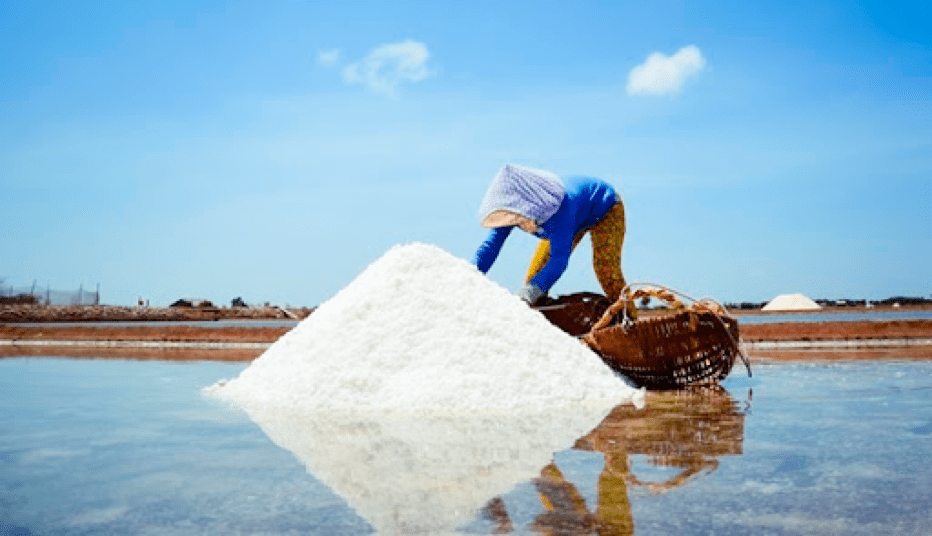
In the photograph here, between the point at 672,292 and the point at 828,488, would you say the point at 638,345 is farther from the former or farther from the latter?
the point at 828,488

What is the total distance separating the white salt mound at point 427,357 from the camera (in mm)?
3627

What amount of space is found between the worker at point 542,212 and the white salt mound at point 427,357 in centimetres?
52

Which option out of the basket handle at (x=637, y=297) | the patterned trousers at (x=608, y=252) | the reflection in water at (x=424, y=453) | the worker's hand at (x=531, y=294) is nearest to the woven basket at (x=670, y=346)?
the basket handle at (x=637, y=297)

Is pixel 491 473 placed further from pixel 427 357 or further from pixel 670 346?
A: pixel 670 346

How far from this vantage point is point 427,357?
12.5ft

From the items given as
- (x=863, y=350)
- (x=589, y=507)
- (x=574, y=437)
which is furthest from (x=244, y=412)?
(x=863, y=350)

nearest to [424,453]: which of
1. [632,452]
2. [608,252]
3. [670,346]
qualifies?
[632,452]

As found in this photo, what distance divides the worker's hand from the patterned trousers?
53 centimetres

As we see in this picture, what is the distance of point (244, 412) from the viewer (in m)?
3.58

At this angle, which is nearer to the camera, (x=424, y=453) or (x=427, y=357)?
(x=424, y=453)

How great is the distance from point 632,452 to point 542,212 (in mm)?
2655

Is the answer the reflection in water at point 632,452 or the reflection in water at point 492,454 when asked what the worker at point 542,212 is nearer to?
the reflection in water at point 632,452

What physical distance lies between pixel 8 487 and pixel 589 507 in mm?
1534

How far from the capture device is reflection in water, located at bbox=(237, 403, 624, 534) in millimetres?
1715
